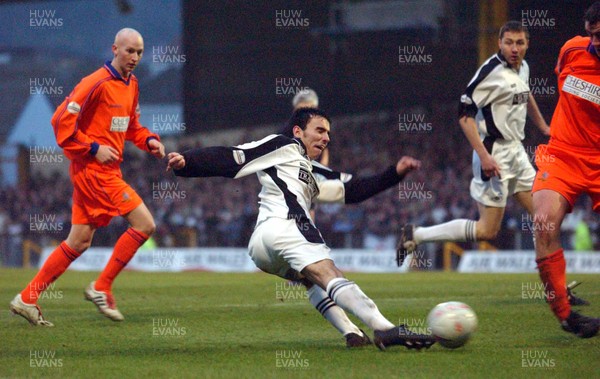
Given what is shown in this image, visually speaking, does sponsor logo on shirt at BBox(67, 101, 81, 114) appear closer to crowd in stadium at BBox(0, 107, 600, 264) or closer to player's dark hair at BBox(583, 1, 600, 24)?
player's dark hair at BBox(583, 1, 600, 24)

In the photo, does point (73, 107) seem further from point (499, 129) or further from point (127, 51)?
point (499, 129)

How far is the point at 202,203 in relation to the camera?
88.7 ft

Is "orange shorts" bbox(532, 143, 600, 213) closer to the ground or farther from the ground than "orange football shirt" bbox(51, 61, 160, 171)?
closer to the ground

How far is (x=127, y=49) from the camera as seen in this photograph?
28.2ft

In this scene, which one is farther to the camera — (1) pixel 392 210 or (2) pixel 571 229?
(1) pixel 392 210

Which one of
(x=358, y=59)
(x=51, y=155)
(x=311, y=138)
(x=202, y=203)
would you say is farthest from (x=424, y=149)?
(x=311, y=138)

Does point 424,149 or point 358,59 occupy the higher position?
point 358,59

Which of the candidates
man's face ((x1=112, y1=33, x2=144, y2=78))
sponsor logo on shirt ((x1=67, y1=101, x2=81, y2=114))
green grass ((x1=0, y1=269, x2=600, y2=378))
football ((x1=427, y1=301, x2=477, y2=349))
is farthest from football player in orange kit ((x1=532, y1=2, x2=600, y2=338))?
sponsor logo on shirt ((x1=67, y1=101, x2=81, y2=114))

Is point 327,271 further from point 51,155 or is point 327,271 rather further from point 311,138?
point 51,155

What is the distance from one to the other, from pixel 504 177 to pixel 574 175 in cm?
265

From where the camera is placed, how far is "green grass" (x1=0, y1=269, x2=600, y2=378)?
5617 mm

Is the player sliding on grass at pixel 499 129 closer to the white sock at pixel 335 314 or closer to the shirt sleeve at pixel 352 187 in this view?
the shirt sleeve at pixel 352 187

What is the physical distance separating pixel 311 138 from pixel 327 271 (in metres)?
1.06

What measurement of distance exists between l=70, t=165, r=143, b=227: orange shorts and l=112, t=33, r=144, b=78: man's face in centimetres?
96
